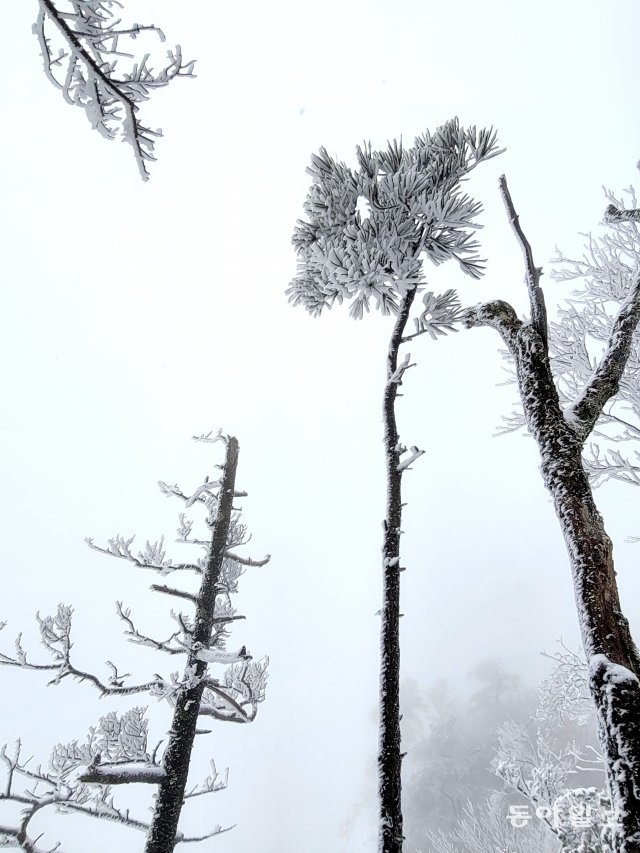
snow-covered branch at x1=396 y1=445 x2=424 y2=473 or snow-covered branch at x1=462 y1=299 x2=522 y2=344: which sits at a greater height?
snow-covered branch at x1=462 y1=299 x2=522 y2=344

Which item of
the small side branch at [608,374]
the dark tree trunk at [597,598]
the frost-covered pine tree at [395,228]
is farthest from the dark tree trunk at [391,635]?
the small side branch at [608,374]

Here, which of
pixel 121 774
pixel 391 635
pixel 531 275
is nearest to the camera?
pixel 391 635

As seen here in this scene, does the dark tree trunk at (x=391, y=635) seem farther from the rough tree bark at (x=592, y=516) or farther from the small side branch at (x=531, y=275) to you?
the small side branch at (x=531, y=275)

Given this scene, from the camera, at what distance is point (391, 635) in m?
3.59

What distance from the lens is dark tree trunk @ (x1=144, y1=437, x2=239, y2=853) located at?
4.91m

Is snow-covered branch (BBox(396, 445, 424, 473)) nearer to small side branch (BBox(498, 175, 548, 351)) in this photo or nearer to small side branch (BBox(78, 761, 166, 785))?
small side branch (BBox(498, 175, 548, 351))

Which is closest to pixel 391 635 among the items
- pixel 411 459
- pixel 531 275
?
pixel 411 459

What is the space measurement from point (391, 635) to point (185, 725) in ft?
11.6

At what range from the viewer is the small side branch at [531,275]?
12.0 ft

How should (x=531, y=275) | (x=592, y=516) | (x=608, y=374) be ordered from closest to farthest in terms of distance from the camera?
(x=592, y=516) → (x=608, y=374) → (x=531, y=275)

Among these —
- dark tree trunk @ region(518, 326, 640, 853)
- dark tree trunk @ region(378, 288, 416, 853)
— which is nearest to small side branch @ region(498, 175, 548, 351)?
dark tree trunk @ region(518, 326, 640, 853)

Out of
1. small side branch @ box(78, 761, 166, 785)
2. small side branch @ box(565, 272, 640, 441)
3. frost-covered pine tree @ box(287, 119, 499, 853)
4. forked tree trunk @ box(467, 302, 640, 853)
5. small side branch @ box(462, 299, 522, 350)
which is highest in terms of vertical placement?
frost-covered pine tree @ box(287, 119, 499, 853)

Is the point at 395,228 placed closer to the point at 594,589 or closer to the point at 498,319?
the point at 498,319

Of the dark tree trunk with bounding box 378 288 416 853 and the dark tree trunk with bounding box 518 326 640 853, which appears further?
the dark tree trunk with bounding box 378 288 416 853
